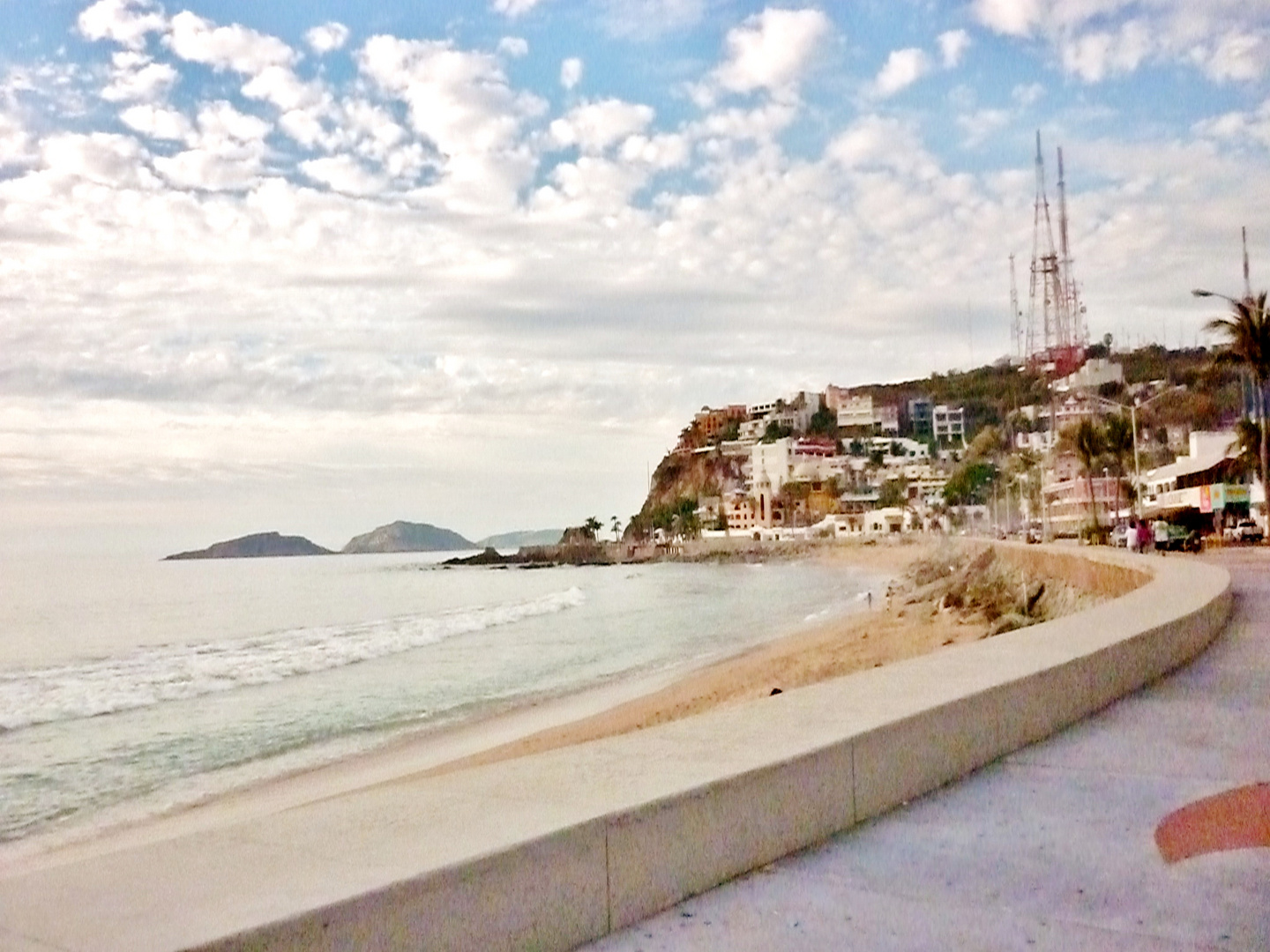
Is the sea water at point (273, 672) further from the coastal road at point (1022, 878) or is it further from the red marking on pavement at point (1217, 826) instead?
the red marking on pavement at point (1217, 826)

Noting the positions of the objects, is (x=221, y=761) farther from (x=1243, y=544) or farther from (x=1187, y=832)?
(x=1243, y=544)

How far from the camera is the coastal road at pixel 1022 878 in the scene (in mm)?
3686

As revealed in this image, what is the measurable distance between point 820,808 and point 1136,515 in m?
62.0

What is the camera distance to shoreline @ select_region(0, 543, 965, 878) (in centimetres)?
1324

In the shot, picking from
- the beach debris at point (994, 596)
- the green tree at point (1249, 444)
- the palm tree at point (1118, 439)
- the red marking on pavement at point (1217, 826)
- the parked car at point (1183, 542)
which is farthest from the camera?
the palm tree at point (1118, 439)

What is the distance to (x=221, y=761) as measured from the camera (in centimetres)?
1786

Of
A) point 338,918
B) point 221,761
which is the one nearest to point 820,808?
point 338,918

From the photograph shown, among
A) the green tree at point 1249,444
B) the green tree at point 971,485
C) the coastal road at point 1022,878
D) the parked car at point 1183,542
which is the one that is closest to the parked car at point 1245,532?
the green tree at point 1249,444

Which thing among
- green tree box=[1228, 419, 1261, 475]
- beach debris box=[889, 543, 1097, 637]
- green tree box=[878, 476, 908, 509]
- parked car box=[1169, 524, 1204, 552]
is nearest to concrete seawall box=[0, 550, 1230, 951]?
beach debris box=[889, 543, 1097, 637]

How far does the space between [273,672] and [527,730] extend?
12600 millimetres

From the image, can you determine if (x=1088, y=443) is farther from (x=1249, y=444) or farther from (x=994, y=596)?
(x=994, y=596)

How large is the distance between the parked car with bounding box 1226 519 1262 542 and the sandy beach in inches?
925

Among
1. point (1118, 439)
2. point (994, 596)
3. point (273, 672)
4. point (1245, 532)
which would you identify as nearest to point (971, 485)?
point (1118, 439)

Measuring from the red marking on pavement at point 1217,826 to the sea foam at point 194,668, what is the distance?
21.4 meters
